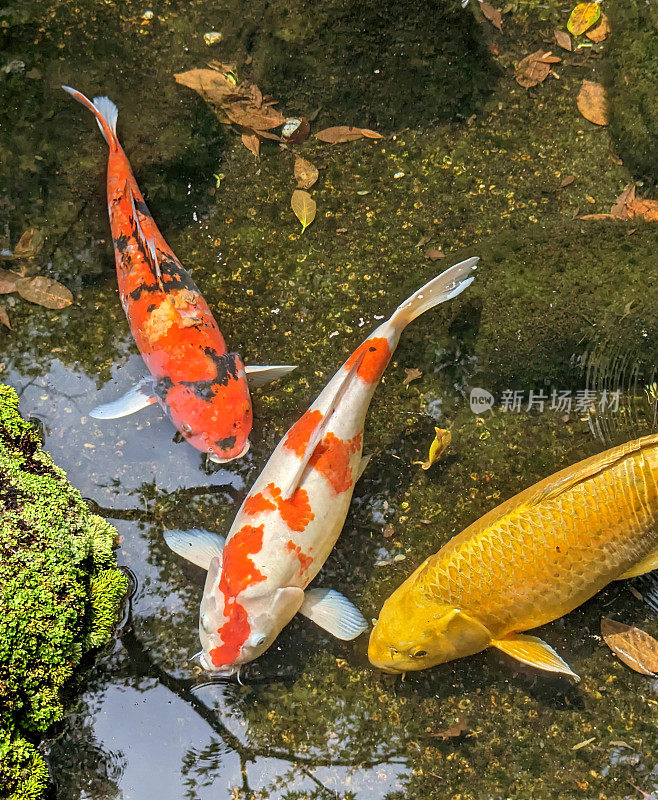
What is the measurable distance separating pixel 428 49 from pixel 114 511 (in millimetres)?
4003

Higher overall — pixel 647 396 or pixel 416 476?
pixel 647 396

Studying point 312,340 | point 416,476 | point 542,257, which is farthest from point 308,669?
point 542,257

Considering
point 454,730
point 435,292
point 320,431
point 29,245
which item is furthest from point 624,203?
point 29,245

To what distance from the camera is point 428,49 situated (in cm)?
506

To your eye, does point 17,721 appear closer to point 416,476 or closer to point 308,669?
point 308,669

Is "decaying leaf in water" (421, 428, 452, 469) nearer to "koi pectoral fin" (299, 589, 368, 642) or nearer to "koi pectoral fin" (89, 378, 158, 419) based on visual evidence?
"koi pectoral fin" (299, 589, 368, 642)

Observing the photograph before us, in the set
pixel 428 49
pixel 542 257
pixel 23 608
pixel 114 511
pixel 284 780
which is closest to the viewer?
pixel 23 608

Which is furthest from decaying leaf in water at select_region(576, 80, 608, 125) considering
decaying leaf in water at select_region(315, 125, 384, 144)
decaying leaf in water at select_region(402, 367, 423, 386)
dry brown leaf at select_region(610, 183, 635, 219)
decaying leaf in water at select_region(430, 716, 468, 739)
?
decaying leaf in water at select_region(430, 716, 468, 739)

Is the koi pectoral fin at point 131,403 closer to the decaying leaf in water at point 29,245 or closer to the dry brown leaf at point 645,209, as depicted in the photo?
the decaying leaf in water at point 29,245

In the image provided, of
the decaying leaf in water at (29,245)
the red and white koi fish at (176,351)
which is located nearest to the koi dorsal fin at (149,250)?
the red and white koi fish at (176,351)

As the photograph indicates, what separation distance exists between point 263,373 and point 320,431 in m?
0.71

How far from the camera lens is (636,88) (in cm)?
479

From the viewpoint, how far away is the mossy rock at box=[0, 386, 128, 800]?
3.52 metres

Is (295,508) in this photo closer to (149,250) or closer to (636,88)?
(149,250)
